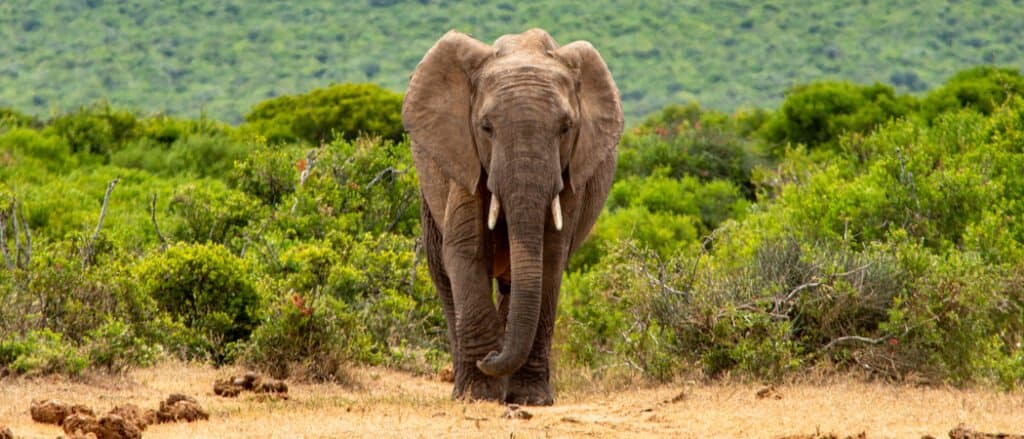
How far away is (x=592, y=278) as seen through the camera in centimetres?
1353

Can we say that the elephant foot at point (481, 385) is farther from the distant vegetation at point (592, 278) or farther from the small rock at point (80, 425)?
the small rock at point (80, 425)

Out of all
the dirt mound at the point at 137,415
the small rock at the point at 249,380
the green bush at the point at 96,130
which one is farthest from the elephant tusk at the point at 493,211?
the green bush at the point at 96,130

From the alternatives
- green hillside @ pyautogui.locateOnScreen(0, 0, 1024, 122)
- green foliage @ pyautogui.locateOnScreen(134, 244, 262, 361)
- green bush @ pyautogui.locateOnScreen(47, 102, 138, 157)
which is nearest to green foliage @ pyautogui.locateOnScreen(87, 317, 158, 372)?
green foliage @ pyautogui.locateOnScreen(134, 244, 262, 361)

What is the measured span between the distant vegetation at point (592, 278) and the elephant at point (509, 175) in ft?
5.25

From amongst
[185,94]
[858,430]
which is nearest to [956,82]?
[858,430]

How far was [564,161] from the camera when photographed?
9141 mm

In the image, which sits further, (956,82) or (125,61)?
(125,61)

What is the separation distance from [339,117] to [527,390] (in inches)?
1028

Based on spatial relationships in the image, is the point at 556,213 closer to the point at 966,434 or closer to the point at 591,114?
the point at 591,114

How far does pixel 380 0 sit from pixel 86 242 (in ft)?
265

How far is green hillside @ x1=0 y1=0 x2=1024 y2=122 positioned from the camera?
7956cm

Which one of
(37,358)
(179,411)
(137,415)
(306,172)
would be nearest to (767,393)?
(179,411)

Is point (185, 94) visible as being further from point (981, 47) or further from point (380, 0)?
point (981, 47)

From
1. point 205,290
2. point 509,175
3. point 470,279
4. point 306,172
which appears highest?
point 509,175
